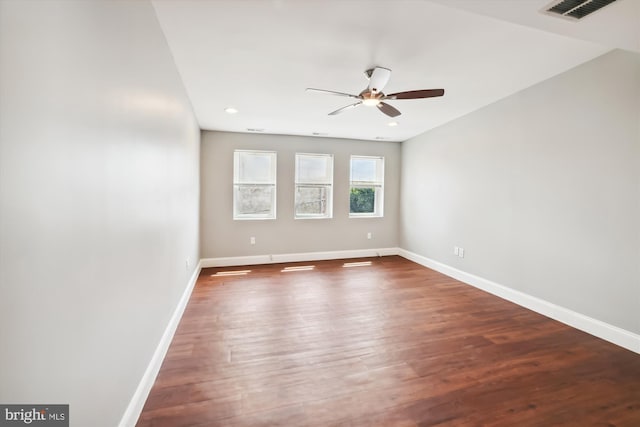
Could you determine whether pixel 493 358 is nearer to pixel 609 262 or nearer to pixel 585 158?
pixel 609 262

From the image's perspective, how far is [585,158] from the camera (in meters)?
2.62

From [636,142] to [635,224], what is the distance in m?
0.68

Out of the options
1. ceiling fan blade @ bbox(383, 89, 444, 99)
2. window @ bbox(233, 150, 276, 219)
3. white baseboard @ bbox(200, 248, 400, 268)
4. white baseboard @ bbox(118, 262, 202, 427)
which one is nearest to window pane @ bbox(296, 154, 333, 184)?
window @ bbox(233, 150, 276, 219)

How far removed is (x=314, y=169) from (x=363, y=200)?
1226mm

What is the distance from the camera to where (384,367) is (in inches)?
80.4

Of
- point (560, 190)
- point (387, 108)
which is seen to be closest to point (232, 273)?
point (387, 108)

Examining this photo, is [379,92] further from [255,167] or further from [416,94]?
[255,167]

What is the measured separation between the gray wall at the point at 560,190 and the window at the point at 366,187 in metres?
1.66

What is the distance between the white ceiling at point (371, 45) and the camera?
177 cm

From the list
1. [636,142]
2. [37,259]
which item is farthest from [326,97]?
[37,259]

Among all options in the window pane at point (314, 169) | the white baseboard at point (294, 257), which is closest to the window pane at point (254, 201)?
the window pane at point (314, 169)

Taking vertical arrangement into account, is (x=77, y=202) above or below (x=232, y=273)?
above

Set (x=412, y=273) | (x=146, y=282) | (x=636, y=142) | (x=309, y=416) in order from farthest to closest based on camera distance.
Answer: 1. (x=412, y=273)
2. (x=636, y=142)
3. (x=146, y=282)
4. (x=309, y=416)

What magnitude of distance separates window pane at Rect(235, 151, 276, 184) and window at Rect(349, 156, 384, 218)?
5.39ft
